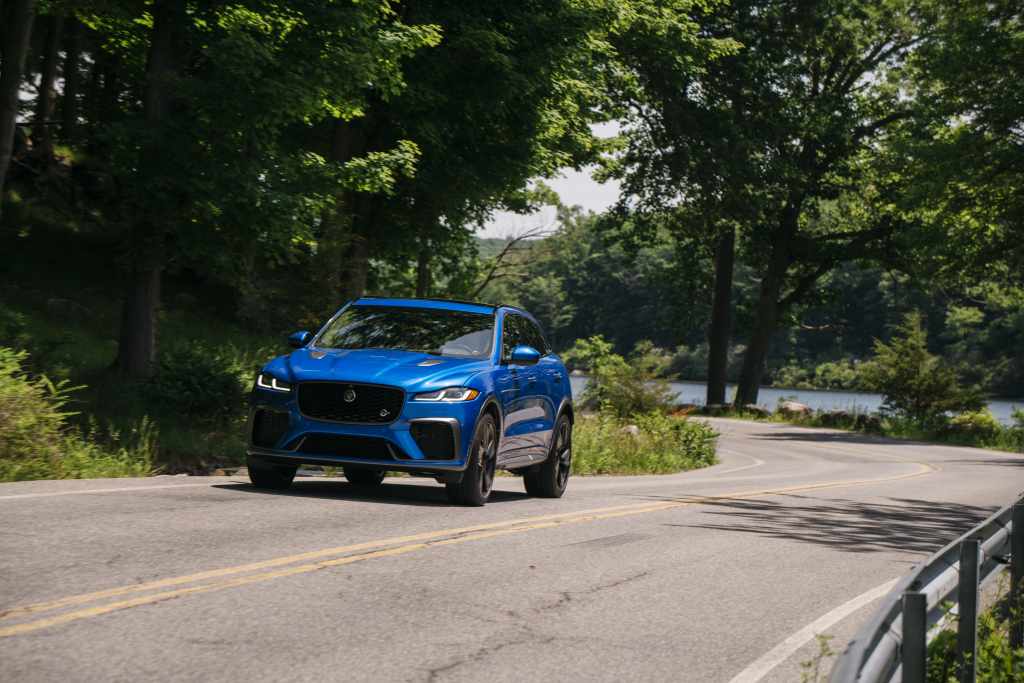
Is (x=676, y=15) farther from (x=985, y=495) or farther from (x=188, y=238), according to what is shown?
(x=188, y=238)

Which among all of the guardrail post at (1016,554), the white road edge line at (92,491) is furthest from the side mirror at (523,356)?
the guardrail post at (1016,554)

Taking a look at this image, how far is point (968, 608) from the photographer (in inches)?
229

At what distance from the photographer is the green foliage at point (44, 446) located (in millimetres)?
12250

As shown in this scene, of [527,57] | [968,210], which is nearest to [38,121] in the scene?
[527,57]

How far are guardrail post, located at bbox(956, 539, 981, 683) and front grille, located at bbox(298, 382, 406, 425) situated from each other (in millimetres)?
6093

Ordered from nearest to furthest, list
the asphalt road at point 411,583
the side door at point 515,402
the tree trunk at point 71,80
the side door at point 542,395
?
the asphalt road at point 411,583
the side door at point 515,402
the side door at point 542,395
the tree trunk at point 71,80

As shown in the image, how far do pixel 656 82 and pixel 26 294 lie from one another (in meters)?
20.1

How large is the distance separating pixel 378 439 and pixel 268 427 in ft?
3.56

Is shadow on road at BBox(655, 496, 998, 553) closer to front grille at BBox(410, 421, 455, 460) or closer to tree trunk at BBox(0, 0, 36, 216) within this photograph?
front grille at BBox(410, 421, 455, 460)

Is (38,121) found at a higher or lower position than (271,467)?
higher

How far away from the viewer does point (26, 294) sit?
2675cm

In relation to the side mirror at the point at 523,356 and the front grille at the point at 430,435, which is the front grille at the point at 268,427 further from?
the side mirror at the point at 523,356

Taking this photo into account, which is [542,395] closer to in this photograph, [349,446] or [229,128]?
[349,446]

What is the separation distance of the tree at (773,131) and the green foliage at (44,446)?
76.9ft
